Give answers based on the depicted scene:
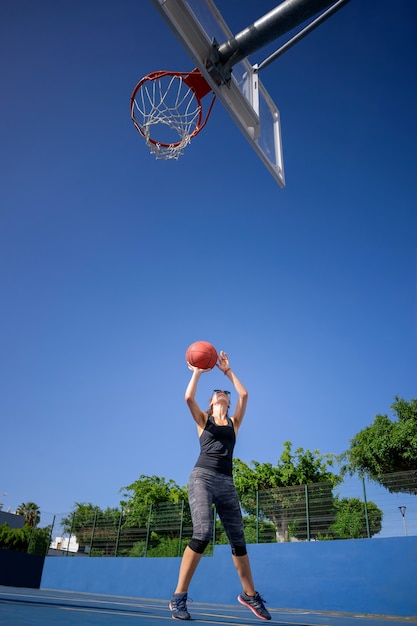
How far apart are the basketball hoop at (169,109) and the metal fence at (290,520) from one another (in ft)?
27.7

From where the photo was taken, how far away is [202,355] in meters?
4.11

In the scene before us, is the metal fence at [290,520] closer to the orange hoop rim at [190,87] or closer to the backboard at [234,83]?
the backboard at [234,83]

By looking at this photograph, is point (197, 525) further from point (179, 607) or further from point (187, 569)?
point (179, 607)

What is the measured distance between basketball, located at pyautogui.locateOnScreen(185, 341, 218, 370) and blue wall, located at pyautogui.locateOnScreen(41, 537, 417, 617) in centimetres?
796

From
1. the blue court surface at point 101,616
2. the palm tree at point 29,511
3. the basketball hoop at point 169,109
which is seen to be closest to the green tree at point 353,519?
the blue court surface at point 101,616

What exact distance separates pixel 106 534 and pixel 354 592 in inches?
366

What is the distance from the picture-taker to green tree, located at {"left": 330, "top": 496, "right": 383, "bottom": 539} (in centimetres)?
1055

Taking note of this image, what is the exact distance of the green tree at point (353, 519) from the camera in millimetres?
10548

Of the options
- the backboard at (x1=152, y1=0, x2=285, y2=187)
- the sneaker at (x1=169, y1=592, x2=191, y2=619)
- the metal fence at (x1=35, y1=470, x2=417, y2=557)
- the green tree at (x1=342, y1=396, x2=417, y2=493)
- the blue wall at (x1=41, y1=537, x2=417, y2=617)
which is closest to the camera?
the sneaker at (x1=169, y1=592, x2=191, y2=619)

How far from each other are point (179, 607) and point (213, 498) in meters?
0.74

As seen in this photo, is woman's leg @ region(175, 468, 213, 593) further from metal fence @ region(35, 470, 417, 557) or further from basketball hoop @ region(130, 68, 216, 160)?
metal fence @ region(35, 470, 417, 557)

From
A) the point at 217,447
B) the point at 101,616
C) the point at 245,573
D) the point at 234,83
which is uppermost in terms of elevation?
the point at 234,83

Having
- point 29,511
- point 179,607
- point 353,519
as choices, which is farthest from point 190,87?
point 29,511

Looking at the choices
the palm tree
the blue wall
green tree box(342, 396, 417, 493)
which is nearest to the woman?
the blue wall
